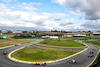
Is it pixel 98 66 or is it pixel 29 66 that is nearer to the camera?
pixel 98 66

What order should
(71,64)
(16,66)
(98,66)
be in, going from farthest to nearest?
(71,64) < (16,66) < (98,66)

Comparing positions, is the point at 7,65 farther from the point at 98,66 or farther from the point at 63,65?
the point at 98,66

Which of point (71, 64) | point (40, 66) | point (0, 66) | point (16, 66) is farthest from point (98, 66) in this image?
point (0, 66)

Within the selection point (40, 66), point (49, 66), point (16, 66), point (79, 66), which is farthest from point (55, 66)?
point (16, 66)

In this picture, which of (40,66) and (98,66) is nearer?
(98,66)

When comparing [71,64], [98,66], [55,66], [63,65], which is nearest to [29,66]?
[55,66]

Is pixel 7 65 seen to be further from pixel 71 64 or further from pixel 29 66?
pixel 71 64

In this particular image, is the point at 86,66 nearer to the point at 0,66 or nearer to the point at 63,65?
the point at 63,65

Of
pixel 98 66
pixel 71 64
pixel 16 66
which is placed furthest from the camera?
pixel 71 64
